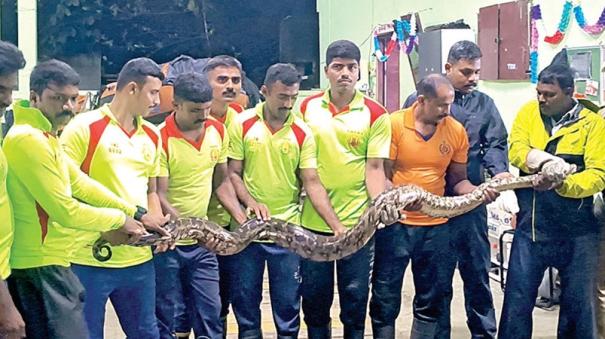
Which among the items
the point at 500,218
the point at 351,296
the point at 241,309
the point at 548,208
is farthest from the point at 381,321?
the point at 500,218

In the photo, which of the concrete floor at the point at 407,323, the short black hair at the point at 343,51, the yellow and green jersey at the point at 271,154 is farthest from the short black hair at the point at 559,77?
the concrete floor at the point at 407,323

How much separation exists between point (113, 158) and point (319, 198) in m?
1.03

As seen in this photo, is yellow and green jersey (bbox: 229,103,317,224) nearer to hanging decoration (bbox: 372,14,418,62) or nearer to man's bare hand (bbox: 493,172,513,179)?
man's bare hand (bbox: 493,172,513,179)

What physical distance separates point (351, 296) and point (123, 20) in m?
3.78

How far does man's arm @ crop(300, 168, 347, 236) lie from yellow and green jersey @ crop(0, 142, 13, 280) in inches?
57.8

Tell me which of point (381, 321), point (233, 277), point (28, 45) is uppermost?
point (28, 45)

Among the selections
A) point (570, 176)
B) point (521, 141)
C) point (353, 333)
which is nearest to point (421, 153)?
point (521, 141)

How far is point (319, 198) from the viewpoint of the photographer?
392 centimetres

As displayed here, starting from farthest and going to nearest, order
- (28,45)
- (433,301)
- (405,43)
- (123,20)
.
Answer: (405,43) → (123,20) → (28,45) → (433,301)

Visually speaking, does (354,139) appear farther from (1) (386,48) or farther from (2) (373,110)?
(1) (386,48)

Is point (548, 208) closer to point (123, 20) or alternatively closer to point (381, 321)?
point (381, 321)

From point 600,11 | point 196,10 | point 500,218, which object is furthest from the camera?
point 196,10

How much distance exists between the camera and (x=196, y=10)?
Result: 24.8 feet

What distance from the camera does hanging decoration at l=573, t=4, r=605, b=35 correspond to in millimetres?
5102
